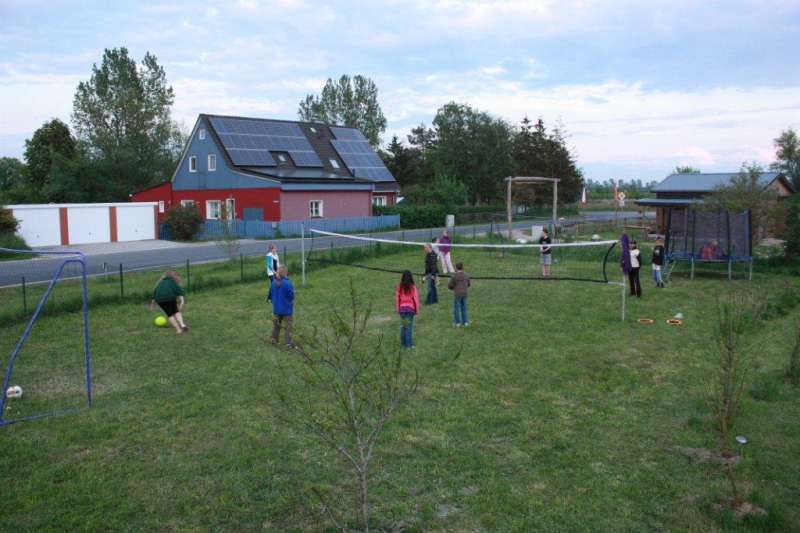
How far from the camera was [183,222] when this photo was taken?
39188mm

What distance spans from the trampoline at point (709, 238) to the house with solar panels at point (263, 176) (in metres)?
25.4

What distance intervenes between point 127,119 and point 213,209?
2432 cm

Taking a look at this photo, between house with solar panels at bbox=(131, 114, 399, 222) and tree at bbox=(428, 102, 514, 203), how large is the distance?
58.9 ft

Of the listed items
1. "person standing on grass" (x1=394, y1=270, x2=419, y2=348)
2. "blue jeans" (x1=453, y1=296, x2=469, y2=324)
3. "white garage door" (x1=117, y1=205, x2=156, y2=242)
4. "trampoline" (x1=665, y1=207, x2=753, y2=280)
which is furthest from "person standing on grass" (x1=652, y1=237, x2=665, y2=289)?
"white garage door" (x1=117, y1=205, x2=156, y2=242)

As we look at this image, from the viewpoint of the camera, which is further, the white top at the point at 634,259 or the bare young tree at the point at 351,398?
the white top at the point at 634,259

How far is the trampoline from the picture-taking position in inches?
893

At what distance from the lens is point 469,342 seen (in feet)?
44.5

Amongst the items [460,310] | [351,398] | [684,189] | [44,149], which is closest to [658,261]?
[460,310]

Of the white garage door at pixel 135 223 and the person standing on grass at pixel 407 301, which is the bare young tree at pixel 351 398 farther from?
the white garage door at pixel 135 223

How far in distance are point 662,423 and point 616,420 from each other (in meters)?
0.63

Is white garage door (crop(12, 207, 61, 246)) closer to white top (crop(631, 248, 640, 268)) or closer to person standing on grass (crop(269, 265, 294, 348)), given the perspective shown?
person standing on grass (crop(269, 265, 294, 348))

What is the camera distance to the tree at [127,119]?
59.2 meters

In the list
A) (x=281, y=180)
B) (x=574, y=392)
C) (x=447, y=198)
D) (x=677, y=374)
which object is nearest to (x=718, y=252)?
(x=677, y=374)

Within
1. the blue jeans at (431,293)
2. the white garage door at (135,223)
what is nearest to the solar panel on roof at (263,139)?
the white garage door at (135,223)
